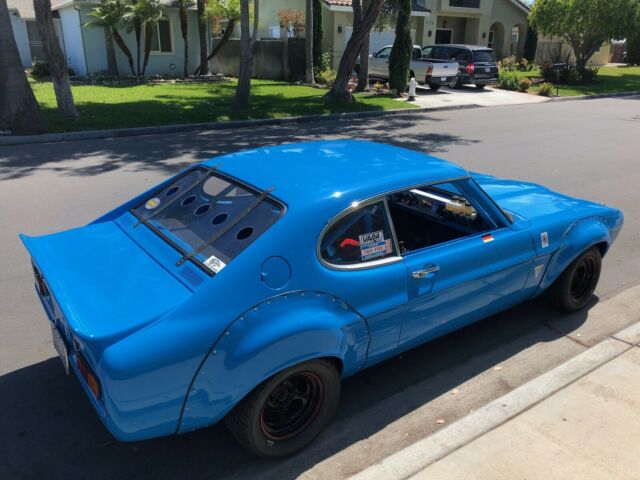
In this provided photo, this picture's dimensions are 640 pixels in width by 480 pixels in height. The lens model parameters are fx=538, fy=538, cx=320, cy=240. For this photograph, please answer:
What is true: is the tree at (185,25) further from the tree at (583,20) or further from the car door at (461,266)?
the car door at (461,266)

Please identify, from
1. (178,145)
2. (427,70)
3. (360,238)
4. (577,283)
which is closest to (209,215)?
(360,238)

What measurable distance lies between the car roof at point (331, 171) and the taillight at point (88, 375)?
1.24m

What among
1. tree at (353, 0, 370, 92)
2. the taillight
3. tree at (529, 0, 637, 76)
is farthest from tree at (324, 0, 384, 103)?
the taillight

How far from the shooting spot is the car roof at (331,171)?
292 cm

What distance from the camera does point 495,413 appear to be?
3209 millimetres

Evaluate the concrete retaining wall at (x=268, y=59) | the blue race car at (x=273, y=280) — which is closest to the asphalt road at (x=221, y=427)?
the blue race car at (x=273, y=280)

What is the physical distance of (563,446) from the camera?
294 centimetres

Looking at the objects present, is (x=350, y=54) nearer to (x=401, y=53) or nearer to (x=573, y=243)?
(x=401, y=53)

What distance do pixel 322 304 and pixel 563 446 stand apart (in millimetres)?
1546

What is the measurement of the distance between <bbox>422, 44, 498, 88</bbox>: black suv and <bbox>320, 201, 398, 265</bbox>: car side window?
71.9 ft

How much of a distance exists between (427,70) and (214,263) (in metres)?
21.4

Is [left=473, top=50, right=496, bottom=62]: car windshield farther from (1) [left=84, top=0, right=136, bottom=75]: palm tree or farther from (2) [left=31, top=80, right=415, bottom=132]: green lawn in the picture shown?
(1) [left=84, top=0, right=136, bottom=75]: palm tree

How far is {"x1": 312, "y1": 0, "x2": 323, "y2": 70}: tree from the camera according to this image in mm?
23487

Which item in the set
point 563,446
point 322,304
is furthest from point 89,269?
point 563,446
